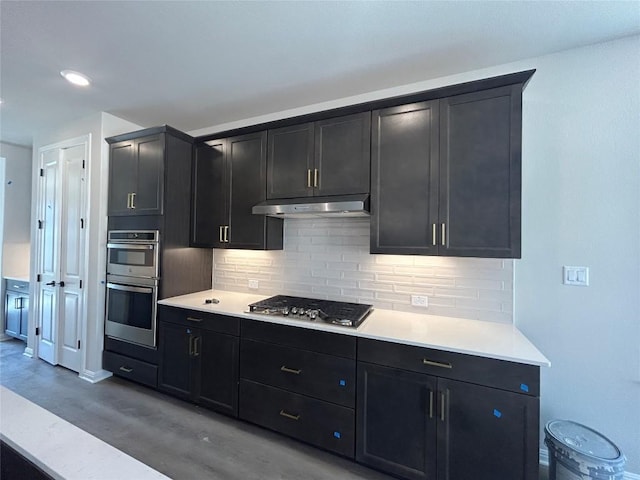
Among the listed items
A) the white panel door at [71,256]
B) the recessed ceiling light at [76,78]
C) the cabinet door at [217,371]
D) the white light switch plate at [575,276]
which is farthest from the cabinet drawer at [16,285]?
the white light switch plate at [575,276]

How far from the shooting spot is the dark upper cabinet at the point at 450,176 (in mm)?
1785

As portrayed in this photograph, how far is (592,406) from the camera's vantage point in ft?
5.93

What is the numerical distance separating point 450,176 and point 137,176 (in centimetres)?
292

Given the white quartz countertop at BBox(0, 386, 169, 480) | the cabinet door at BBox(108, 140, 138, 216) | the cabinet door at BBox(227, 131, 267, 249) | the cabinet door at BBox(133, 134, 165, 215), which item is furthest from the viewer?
the cabinet door at BBox(108, 140, 138, 216)

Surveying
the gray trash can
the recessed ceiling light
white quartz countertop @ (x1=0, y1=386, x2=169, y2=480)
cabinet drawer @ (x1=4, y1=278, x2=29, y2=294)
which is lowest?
the gray trash can

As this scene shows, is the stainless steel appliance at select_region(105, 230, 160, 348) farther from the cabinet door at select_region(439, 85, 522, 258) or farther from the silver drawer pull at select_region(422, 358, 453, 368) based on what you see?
the cabinet door at select_region(439, 85, 522, 258)

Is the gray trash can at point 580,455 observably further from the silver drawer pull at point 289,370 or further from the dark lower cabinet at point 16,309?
the dark lower cabinet at point 16,309

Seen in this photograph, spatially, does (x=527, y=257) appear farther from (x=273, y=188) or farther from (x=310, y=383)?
(x=273, y=188)

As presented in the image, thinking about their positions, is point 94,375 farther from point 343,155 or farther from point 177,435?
point 343,155

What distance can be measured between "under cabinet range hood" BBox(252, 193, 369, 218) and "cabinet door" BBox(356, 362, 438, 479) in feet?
3.57

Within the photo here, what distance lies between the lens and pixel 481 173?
1.85 meters

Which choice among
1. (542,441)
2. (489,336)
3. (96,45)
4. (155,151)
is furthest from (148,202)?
(542,441)

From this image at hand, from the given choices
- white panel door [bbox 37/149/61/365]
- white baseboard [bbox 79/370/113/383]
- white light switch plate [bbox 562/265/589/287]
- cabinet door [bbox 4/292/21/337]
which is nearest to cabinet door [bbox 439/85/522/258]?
white light switch plate [bbox 562/265/589/287]

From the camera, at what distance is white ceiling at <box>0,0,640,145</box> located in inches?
62.9
